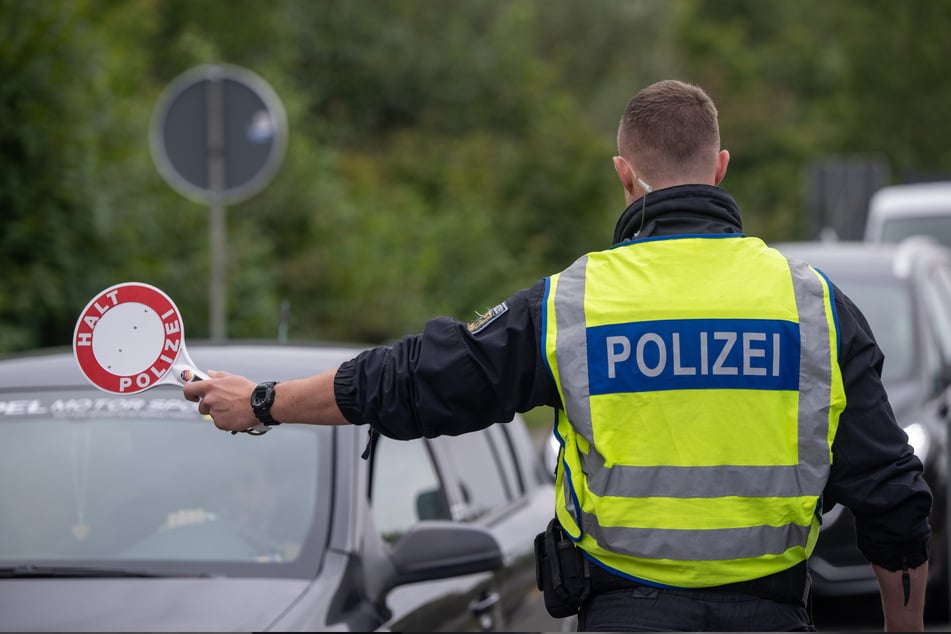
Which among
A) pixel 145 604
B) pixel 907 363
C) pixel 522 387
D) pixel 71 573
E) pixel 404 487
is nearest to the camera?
pixel 522 387

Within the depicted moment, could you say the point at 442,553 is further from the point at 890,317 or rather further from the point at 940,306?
the point at 940,306

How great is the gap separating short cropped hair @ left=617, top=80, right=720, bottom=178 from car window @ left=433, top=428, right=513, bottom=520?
2.06 metres

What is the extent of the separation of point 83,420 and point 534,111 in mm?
25633

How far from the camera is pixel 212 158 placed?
9680mm

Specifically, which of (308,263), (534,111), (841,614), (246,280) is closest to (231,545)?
(841,614)

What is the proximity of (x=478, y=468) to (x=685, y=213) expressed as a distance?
2.45m

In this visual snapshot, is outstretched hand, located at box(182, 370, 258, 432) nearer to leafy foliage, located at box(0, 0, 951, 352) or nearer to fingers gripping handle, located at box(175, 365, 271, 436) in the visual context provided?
fingers gripping handle, located at box(175, 365, 271, 436)

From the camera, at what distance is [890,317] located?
28.8ft

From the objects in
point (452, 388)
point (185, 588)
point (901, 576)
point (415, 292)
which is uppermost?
point (452, 388)

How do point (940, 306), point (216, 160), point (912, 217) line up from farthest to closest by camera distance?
1. point (912, 217)
2. point (216, 160)
3. point (940, 306)

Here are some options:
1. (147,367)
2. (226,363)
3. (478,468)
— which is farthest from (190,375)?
(478,468)

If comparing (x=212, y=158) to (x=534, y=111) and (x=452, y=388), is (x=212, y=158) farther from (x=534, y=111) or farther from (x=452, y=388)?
(x=534, y=111)

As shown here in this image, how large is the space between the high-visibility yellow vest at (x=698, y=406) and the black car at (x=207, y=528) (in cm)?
118

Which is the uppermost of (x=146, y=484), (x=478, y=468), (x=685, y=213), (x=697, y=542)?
(x=685, y=213)
